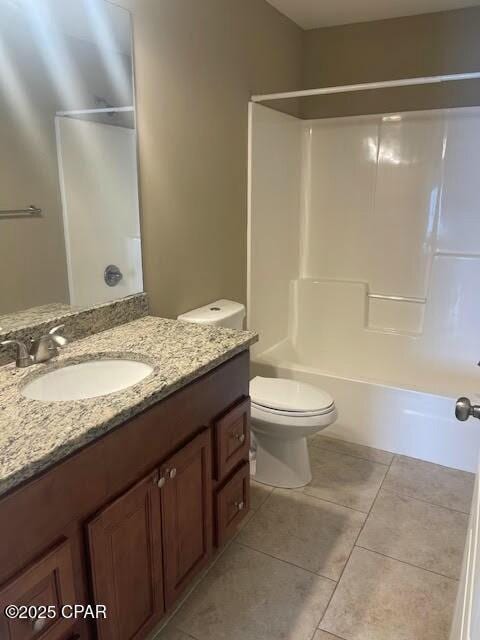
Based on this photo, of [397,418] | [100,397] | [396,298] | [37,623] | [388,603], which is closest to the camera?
[37,623]

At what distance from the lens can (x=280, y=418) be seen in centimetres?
211

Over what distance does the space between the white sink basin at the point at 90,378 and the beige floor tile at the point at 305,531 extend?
2.94ft

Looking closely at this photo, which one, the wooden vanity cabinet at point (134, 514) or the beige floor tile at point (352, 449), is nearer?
the wooden vanity cabinet at point (134, 514)

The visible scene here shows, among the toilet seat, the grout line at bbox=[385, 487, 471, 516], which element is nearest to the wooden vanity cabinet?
the toilet seat

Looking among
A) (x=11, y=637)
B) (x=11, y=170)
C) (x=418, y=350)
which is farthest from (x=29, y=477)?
(x=418, y=350)

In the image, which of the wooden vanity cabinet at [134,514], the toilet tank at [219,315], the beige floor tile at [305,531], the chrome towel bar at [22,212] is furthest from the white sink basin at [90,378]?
the beige floor tile at [305,531]

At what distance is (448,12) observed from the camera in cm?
266

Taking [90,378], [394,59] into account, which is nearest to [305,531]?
[90,378]

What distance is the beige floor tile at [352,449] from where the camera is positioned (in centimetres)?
252

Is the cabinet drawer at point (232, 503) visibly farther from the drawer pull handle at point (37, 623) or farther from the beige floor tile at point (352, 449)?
the beige floor tile at point (352, 449)

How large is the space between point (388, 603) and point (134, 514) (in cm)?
98

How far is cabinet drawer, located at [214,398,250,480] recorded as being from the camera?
1.59 m

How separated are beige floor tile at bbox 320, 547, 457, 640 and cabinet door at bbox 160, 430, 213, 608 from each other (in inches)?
18.7

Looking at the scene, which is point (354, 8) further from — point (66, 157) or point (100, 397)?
point (100, 397)
